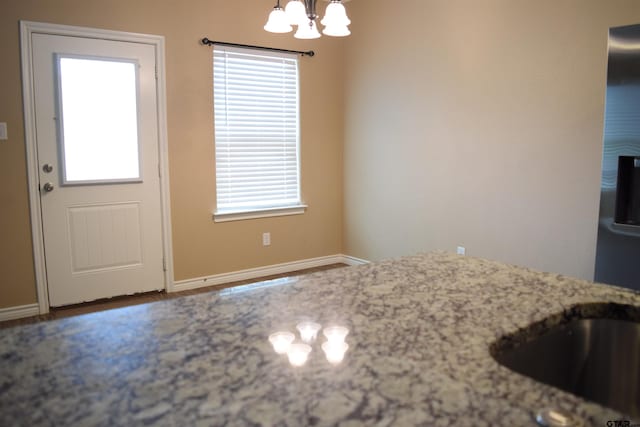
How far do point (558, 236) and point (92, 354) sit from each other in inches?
123

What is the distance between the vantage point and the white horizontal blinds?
4328 millimetres

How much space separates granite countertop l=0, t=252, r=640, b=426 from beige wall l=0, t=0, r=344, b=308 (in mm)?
2975

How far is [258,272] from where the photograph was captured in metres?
4.69

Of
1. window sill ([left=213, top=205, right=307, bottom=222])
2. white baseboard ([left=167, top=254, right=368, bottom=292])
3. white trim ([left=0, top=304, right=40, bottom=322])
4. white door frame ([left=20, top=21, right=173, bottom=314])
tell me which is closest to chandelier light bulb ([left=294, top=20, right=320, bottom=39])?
white door frame ([left=20, top=21, right=173, bottom=314])

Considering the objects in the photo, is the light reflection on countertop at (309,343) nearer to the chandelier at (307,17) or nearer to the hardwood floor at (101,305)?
the chandelier at (307,17)

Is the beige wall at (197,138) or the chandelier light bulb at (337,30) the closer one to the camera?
the chandelier light bulb at (337,30)

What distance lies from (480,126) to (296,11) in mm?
2000

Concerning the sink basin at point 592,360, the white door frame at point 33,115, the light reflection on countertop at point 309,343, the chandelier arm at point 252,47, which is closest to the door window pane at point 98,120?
the white door frame at point 33,115

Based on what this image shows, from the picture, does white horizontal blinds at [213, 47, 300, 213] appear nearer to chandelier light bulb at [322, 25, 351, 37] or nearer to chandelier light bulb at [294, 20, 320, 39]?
chandelier light bulb at [294, 20, 320, 39]

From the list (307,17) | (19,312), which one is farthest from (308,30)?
(19,312)

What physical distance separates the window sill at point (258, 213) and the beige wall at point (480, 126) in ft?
2.02

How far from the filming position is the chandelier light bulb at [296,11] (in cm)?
226

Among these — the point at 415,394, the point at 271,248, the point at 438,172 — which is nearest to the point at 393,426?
the point at 415,394

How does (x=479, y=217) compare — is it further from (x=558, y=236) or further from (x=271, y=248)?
(x=271, y=248)
